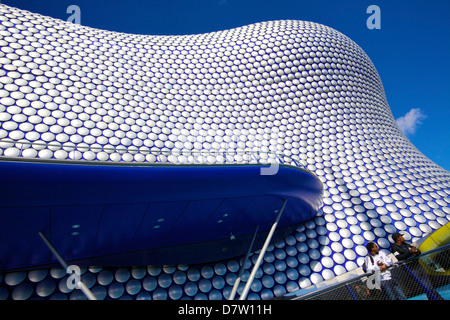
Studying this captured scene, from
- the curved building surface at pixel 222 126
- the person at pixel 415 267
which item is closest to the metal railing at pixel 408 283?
the person at pixel 415 267

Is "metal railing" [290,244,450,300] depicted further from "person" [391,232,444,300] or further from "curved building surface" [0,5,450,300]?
"curved building surface" [0,5,450,300]

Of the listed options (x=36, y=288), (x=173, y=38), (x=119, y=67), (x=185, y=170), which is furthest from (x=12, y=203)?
(x=173, y=38)

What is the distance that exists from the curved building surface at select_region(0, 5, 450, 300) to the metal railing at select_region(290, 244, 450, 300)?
6.30ft

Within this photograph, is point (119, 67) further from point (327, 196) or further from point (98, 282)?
point (327, 196)

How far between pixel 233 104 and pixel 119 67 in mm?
4304

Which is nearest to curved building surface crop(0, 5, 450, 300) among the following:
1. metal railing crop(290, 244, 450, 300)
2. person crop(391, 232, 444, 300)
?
person crop(391, 232, 444, 300)

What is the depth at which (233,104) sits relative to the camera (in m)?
9.84

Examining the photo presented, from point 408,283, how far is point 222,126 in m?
6.71

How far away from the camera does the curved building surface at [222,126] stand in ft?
16.7

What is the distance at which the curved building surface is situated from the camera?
5.09 m

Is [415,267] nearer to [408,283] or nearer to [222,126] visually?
[408,283]

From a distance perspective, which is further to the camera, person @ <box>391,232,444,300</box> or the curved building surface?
the curved building surface

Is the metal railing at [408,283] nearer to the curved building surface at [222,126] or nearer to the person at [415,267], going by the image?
the person at [415,267]

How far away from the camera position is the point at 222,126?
8875mm
